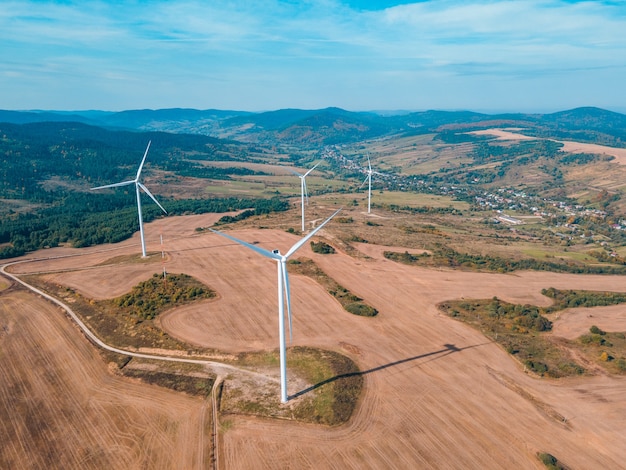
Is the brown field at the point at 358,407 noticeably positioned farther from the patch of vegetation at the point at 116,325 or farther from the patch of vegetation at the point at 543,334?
the patch of vegetation at the point at 116,325

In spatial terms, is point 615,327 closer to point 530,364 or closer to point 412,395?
point 530,364

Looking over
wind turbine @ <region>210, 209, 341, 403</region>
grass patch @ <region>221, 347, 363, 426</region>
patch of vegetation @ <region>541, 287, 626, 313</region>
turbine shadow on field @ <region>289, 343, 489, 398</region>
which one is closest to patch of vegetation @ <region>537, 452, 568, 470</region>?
turbine shadow on field @ <region>289, 343, 489, 398</region>

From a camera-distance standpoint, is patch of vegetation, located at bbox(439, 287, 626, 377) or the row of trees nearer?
patch of vegetation, located at bbox(439, 287, 626, 377)

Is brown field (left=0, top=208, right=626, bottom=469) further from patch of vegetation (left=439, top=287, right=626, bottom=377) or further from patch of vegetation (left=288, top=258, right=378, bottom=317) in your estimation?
patch of vegetation (left=439, top=287, right=626, bottom=377)

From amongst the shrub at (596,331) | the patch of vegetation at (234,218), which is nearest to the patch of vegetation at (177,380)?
the shrub at (596,331)

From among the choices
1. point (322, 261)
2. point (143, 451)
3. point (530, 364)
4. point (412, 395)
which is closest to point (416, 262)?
point (322, 261)

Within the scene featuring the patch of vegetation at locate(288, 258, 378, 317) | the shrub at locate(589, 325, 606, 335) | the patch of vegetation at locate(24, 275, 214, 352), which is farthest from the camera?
A: the patch of vegetation at locate(288, 258, 378, 317)
